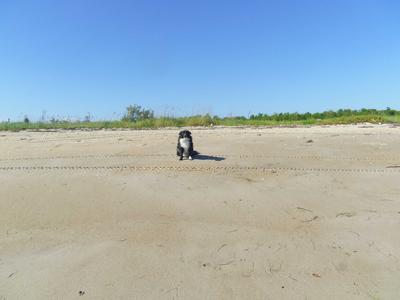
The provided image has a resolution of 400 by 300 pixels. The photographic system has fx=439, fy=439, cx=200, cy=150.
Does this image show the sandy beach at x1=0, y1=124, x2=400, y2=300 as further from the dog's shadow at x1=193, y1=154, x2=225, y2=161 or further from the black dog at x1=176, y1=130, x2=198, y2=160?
the dog's shadow at x1=193, y1=154, x2=225, y2=161

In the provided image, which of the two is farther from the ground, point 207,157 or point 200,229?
point 207,157

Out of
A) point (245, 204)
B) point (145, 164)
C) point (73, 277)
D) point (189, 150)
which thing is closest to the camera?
point (73, 277)

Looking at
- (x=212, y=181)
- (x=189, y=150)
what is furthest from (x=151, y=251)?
(x=189, y=150)

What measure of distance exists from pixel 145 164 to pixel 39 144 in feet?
15.1

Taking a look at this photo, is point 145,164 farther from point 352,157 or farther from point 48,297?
point 48,297

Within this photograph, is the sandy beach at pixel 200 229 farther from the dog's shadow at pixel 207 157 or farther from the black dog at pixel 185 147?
the dog's shadow at pixel 207 157

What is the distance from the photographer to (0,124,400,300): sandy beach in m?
3.28

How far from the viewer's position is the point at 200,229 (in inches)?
175

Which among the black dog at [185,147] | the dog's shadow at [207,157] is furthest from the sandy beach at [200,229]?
the dog's shadow at [207,157]

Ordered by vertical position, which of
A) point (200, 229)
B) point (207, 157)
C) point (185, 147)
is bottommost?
point (200, 229)

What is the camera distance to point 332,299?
3.06 metres

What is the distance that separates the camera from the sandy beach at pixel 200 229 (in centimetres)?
328

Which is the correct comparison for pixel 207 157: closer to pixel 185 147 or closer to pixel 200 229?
pixel 185 147

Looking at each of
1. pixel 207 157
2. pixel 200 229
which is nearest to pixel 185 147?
pixel 207 157
